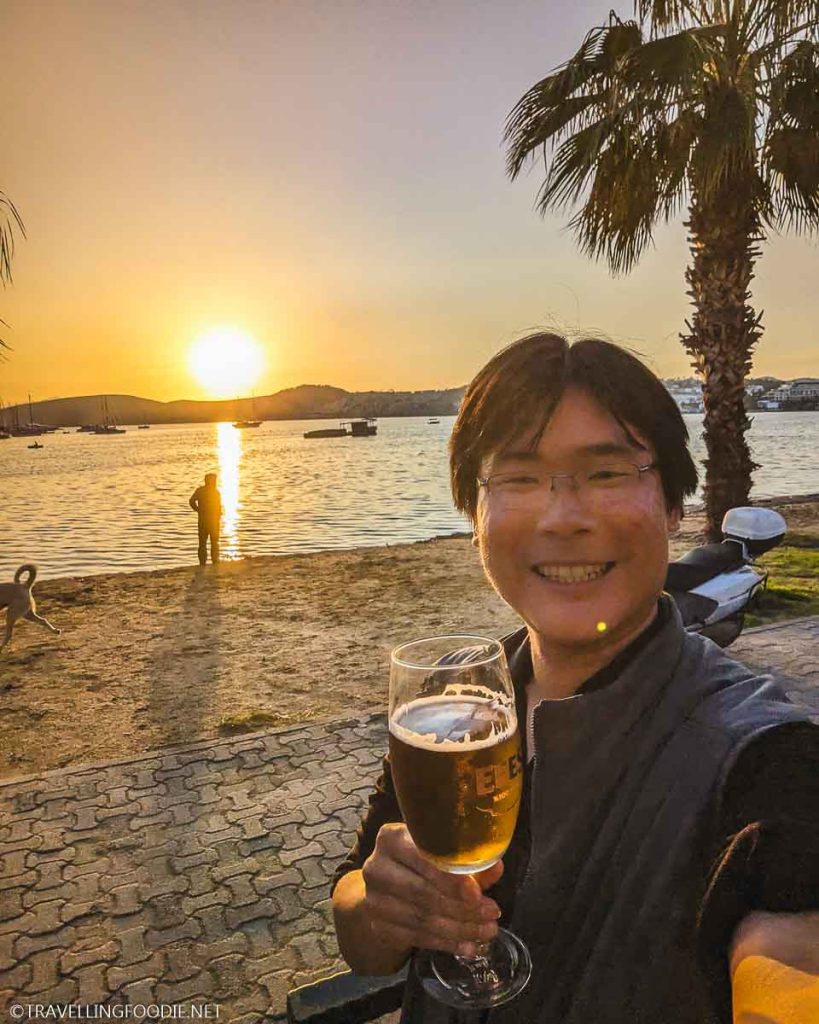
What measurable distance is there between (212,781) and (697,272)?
31.1ft

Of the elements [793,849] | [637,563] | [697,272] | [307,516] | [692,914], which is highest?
[697,272]

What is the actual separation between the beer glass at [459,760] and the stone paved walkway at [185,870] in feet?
8.33

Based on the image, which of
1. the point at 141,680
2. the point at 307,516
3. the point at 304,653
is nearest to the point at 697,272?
the point at 304,653

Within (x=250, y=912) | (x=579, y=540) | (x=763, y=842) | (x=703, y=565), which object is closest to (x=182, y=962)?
(x=250, y=912)

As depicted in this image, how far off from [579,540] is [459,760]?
1.76ft

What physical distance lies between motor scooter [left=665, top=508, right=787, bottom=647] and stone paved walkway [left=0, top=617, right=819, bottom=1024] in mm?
900

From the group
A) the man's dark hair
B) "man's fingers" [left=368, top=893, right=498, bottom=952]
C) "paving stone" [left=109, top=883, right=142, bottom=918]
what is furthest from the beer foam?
"paving stone" [left=109, top=883, right=142, bottom=918]

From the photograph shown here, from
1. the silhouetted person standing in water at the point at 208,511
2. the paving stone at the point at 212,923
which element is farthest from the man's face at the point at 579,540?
the silhouetted person standing in water at the point at 208,511

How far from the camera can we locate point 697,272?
1012 cm

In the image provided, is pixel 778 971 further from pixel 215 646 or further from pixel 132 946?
pixel 215 646

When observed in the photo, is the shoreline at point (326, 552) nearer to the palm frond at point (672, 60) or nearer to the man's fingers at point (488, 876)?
the palm frond at point (672, 60)

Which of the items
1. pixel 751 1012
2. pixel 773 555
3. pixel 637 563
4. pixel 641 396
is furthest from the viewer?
pixel 773 555

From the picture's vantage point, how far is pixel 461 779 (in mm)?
1096

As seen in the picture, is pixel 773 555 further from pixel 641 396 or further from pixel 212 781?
pixel 641 396
